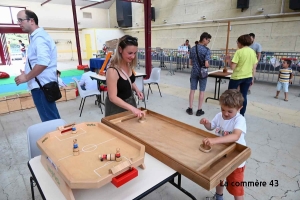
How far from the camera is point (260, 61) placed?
7.26m

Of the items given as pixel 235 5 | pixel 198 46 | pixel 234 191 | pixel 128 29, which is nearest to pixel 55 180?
pixel 234 191

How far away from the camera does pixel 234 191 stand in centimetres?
142

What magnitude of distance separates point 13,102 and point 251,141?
14.7 ft

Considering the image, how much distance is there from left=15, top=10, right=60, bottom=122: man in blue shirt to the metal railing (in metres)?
6.81

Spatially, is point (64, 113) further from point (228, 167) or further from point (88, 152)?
point (228, 167)

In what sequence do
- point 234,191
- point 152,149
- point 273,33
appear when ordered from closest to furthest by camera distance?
point 152,149 < point 234,191 < point 273,33

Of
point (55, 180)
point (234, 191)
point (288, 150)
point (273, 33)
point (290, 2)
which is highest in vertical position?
point (290, 2)

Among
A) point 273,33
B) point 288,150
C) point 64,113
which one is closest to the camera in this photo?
point 288,150

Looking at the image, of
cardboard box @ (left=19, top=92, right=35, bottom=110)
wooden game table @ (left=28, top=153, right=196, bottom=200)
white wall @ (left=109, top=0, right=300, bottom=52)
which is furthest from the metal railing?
wooden game table @ (left=28, top=153, right=196, bottom=200)

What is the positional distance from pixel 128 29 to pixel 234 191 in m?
14.8

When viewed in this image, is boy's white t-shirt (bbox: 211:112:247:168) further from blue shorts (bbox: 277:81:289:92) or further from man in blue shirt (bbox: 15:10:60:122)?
blue shorts (bbox: 277:81:289:92)

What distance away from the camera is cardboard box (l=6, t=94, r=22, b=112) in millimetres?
4070

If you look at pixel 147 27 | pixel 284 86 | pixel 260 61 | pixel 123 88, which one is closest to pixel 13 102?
pixel 123 88

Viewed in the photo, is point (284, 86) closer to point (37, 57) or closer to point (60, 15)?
point (37, 57)
